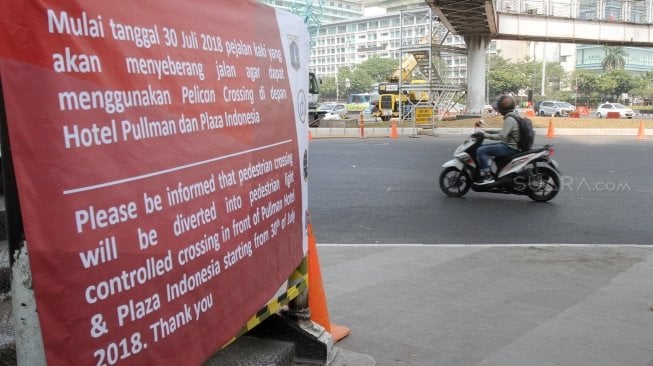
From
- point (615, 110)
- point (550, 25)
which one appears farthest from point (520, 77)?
point (550, 25)

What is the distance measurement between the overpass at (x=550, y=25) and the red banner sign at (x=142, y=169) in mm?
31941

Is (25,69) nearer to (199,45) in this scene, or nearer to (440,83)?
(199,45)

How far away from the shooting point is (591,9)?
40938 mm

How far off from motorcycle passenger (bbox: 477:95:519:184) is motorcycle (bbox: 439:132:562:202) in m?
0.08

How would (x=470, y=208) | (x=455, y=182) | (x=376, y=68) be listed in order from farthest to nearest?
(x=376, y=68), (x=455, y=182), (x=470, y=208)

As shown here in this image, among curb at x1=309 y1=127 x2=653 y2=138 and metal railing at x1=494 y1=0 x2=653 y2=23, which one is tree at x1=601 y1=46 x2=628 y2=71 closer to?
metal railing at x1=494 y1=0 x2=653 y2=23

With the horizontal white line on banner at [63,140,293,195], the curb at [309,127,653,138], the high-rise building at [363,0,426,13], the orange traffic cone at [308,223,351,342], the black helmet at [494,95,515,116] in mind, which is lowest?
the curb at [309,127,653,138]

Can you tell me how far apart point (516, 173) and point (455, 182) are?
42.7 inches

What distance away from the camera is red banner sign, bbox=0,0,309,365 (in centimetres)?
160

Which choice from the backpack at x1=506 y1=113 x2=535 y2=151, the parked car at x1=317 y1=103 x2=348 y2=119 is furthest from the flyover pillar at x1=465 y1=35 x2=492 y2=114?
the backpack at x1=506 y1=113 x2=535 y2=151

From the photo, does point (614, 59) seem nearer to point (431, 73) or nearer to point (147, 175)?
point (431, 73)

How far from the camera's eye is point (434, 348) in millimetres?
3910

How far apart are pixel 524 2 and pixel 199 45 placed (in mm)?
40052

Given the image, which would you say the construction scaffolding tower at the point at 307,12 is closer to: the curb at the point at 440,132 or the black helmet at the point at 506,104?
the black helmet at the point at 506,104
